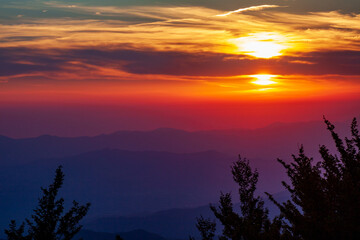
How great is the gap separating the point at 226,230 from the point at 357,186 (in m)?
7.20

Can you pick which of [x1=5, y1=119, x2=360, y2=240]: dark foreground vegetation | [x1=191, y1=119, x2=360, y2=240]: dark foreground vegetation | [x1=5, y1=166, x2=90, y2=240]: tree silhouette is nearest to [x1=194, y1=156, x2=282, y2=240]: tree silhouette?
[x1=5, y1=119, x2=360, y2=240]: dark foreground vegetation

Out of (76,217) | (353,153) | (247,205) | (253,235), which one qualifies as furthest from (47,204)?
(353,153)

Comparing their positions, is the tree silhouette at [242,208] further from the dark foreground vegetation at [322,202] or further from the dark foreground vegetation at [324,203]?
the dark foreground vegetation at [324,203]

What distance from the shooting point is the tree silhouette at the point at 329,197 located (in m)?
9.31

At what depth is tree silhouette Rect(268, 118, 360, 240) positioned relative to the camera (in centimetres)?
931

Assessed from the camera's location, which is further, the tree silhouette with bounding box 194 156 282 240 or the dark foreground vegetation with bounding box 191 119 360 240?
the tree silhouette with bounding box 194 156 282 240

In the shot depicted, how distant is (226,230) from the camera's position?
52.4 feet

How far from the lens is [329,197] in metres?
11.0

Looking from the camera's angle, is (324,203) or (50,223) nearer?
(324,203)

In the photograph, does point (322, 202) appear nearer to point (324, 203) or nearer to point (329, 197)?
point (324, 203)

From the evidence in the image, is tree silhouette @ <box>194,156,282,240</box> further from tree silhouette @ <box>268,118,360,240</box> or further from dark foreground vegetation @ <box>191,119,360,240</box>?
tree silhouette @ <box>268,118,360,240</box>

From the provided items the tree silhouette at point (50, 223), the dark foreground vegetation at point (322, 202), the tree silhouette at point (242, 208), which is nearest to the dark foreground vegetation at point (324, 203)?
the dark foreground vegetation at point (322, 202)

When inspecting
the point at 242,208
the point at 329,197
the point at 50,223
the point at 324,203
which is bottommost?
the point at 324,203

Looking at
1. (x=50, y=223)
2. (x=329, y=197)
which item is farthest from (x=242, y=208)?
(x=329, y=197)
